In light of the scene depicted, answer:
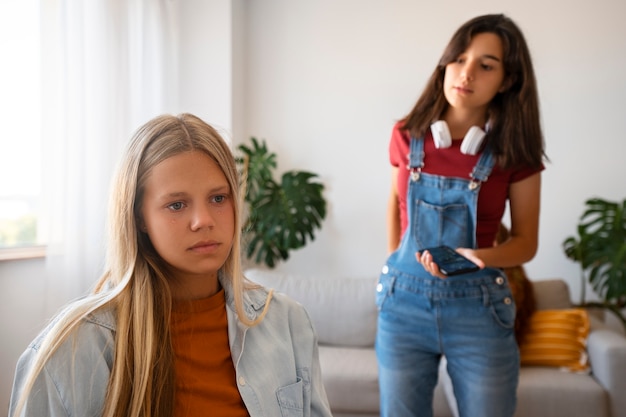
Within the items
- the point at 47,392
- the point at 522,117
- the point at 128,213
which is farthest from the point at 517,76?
the point at 47,392

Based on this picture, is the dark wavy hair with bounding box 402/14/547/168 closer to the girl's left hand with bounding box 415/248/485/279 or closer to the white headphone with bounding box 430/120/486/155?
the white headphone with bounding box 430/120/486/155

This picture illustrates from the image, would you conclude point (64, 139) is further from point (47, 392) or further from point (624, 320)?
point (624, 320)

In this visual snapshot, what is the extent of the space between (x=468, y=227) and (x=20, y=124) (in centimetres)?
225

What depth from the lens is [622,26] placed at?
3.59m

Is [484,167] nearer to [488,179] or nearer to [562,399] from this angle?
→ [488,179]

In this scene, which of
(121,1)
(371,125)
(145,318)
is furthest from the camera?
(371,125)

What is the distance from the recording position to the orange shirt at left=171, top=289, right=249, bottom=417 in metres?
1.03

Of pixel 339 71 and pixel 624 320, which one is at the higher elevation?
pixel 339 71

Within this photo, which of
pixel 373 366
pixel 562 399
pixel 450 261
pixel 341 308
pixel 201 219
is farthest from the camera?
pixel 341 308

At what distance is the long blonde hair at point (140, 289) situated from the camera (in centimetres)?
96

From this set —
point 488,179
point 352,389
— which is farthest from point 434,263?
point 352,389

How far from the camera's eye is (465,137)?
141cm

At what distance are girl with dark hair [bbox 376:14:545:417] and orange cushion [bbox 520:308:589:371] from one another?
151cm

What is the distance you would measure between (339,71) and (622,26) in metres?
1.82
